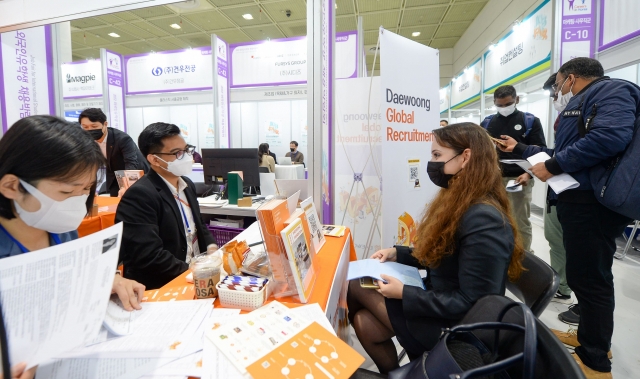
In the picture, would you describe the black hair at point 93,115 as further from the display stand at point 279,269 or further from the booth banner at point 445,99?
the booth banner at point 445,99

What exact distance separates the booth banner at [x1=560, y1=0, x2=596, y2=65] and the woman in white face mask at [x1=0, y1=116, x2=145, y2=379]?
469 cm

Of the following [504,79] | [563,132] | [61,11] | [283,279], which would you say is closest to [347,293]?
[283,279]

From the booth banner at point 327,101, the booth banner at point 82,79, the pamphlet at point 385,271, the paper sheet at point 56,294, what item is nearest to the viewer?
the paper sheet at point 56,294

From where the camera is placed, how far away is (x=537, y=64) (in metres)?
4.84

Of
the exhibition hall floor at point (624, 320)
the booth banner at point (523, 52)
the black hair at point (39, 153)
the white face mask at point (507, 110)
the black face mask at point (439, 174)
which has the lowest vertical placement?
the exhibition hall floor at point (624, 320)

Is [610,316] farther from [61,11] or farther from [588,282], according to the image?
[61,11]

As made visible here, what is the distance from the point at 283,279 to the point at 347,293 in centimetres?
77

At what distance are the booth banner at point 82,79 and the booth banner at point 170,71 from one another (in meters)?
1.15

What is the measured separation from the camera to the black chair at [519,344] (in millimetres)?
672

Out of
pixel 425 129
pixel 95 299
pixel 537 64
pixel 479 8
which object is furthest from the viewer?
pixel 479 8

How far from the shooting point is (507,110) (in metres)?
3.28

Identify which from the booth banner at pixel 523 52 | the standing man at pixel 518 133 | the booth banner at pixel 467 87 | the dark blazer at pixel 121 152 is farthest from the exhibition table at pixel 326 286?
the booth banner at pixel 467 87

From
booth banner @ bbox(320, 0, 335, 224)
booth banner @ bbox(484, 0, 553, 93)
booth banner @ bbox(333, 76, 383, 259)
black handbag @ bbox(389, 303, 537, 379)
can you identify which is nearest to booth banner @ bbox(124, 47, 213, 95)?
booth banner @ bbox(333, 76, 383, 259)

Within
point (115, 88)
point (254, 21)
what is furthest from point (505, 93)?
point (115, 88)
